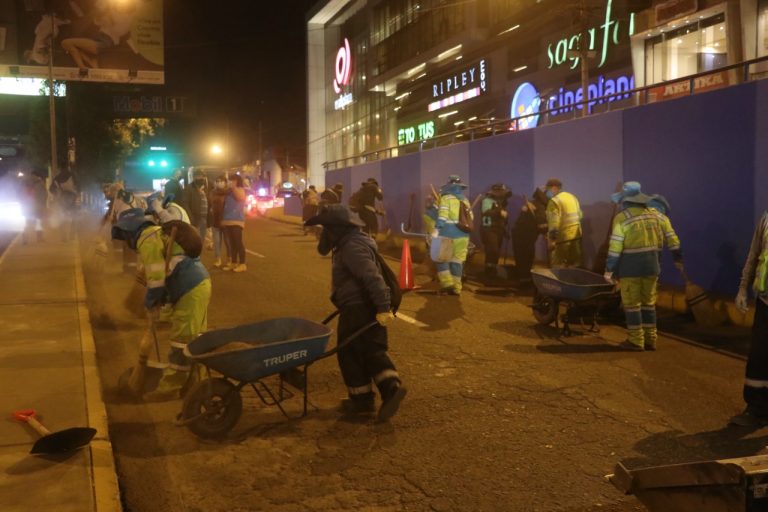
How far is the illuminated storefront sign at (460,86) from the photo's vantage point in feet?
93.5

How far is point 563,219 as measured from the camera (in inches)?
426

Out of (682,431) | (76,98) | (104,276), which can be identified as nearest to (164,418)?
(682,431)

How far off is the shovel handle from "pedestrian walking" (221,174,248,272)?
8457 millimetres

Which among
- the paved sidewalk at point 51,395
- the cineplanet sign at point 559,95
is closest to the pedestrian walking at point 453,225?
the cineplanet sign at point 559,95

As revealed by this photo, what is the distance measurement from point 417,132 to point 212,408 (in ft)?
103

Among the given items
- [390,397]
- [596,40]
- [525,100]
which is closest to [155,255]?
[390,397]

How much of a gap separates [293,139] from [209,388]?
64.0m

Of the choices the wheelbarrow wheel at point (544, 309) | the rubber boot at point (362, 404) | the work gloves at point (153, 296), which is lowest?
the rubber boot at point (362, 404)

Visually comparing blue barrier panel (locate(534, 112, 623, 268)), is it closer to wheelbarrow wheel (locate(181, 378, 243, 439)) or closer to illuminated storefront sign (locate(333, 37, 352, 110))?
wheelbarrow wheel (locate(181, 378, 243, 439))

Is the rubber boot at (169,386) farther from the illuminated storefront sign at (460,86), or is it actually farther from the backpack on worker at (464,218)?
the illuminated storefront sign at (460,86)

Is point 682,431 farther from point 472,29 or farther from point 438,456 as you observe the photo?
point 472,29

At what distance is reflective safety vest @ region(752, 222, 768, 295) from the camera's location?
536 cm

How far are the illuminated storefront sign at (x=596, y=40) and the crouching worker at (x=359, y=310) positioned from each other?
15.3 meters

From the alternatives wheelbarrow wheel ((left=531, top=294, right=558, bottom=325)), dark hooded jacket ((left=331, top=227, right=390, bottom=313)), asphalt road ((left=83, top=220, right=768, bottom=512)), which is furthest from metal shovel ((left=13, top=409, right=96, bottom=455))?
wheelbarrow wheel ((left=531, top=294, right=558, bottom=325))
